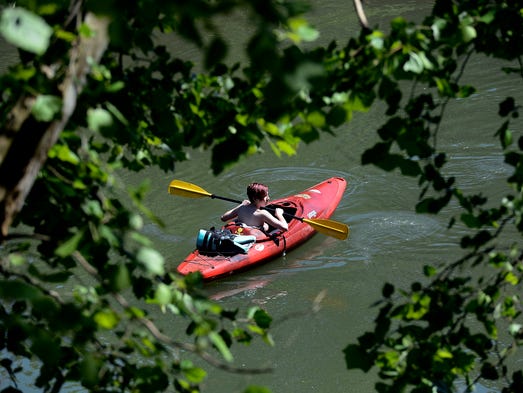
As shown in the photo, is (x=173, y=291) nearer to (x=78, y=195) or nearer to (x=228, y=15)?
(x=78, y=195)

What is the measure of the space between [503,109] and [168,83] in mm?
1024

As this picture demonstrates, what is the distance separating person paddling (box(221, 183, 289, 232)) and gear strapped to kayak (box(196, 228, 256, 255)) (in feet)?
0.84

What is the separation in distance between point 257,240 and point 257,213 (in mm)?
266

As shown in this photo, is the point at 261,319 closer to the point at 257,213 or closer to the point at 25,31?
the point at 25,31

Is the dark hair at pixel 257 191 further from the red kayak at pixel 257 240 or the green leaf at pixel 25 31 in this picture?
the green leaf at pixel 25 31

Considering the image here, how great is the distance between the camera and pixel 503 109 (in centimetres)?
207

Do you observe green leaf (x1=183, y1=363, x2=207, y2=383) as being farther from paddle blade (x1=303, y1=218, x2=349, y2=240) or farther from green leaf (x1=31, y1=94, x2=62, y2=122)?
paddle blade (x1=303, y1=218, x2=349, y2=240)

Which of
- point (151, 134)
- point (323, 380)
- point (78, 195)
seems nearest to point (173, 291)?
point (78, 195)

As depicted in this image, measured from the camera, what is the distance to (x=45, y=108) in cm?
142

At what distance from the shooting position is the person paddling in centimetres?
722

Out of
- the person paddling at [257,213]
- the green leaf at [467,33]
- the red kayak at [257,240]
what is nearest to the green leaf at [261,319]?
the green leaf at [467,33]

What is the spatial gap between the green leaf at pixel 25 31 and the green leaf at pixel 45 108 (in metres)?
0.23

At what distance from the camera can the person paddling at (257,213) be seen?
722 cm

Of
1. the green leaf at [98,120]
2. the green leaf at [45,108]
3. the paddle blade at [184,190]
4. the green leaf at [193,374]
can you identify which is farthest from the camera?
the paddle blade at [184,190]
